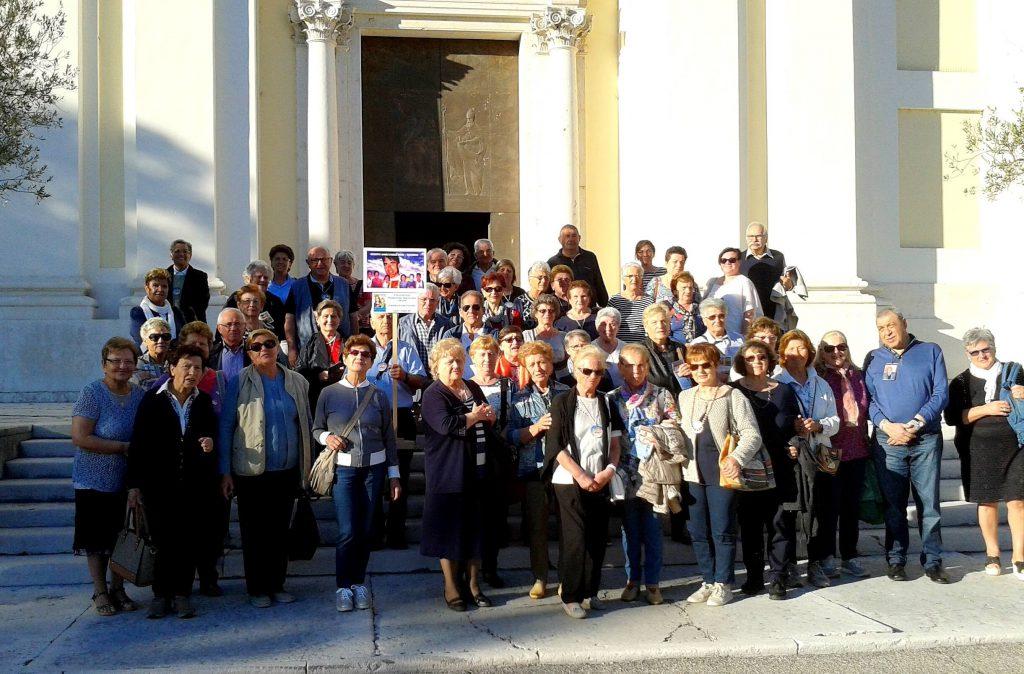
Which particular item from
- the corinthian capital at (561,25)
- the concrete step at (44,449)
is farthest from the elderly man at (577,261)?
the concrete step at (44,449)

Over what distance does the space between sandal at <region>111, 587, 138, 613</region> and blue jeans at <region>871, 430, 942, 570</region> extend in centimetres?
538

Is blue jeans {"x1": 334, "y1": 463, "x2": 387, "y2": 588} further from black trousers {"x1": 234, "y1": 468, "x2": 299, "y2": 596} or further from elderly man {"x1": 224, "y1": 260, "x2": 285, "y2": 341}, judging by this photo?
elderly man {"x1": 224, "y1": 260, "x2": 285, "y2": 341}

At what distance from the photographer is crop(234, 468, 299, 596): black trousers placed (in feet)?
25.0

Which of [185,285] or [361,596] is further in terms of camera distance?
[185,285]

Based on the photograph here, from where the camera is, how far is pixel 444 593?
7793mm

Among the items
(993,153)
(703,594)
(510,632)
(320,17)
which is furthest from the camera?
(320,17)

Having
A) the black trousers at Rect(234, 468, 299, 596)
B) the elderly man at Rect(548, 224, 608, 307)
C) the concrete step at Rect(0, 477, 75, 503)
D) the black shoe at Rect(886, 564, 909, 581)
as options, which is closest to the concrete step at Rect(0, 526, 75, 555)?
the concrete step at Rect(0, 477, 75, 503)

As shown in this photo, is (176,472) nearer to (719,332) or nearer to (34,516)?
(34,516)

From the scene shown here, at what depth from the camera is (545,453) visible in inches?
299

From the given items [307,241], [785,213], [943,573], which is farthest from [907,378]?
[307,241]

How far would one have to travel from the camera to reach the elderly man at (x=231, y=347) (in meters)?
8.38

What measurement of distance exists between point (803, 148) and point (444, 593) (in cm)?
852

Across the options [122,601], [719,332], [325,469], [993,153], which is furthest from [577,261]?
[122,601]

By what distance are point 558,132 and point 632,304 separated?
5.31 m
